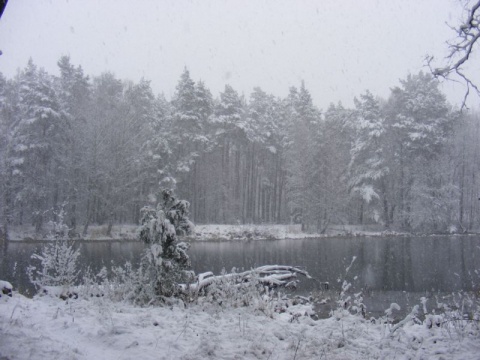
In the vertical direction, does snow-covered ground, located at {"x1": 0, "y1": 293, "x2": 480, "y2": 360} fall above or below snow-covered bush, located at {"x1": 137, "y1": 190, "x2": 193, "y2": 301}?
below

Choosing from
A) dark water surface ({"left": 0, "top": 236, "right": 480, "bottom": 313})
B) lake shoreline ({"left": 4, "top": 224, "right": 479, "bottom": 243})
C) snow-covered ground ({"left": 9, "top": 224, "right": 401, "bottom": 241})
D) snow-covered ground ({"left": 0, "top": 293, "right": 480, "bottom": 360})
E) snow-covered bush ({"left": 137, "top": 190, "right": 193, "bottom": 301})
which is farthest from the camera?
snow-covered ground ({"left": 9, "top": 224, "right": 401, "bottom": 241})

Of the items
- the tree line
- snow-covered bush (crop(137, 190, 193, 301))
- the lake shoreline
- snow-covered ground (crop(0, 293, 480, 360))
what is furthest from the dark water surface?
the tree line

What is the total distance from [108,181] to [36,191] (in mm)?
5723

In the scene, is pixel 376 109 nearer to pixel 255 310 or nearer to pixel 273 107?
pixel 273 107

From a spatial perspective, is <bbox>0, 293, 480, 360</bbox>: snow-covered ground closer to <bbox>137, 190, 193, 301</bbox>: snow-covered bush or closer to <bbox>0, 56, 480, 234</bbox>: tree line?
<bbox>137, 190, 193, 301</bbox>: snow-covered bush

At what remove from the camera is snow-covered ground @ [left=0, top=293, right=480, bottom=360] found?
508cm

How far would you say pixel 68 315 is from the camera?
22.3 feet

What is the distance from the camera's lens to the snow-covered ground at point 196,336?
5.08m

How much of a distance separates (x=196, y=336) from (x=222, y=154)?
42.3 meters

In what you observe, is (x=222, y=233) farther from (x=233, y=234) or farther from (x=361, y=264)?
(x=361, y=264)

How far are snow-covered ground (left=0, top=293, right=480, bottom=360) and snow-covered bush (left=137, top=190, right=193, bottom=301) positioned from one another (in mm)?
978

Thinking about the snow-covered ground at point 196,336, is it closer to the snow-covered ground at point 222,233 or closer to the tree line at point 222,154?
the snow-covered ground at point 222,233

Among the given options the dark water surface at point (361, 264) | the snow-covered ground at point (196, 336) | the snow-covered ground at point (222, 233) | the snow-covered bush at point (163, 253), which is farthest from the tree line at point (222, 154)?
the snow-covered ground at point (196, 336)

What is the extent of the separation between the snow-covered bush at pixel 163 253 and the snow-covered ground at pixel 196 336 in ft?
3.21
